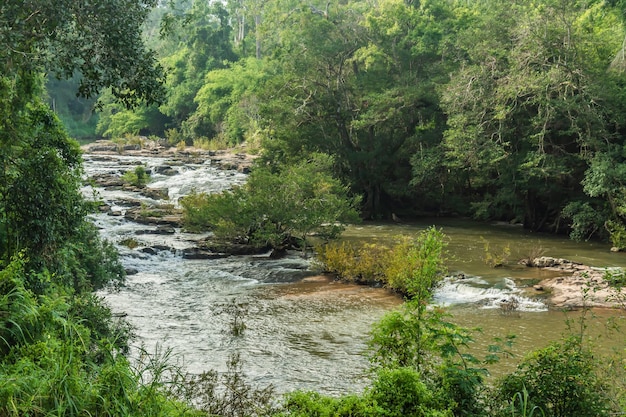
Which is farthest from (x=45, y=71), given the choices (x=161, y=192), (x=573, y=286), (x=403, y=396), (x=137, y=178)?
(x=137, y=178)

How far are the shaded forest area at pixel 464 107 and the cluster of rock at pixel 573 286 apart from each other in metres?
3.57

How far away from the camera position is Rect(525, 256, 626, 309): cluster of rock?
1146cm

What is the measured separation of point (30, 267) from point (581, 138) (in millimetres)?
16001

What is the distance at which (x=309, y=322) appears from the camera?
11.2 meters

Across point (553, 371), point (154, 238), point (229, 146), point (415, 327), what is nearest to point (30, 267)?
point (415, 327)

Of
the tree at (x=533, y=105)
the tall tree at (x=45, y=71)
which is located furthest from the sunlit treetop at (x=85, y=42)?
the tree at (x=533, y=105)

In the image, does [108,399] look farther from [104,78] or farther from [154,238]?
[154,238]

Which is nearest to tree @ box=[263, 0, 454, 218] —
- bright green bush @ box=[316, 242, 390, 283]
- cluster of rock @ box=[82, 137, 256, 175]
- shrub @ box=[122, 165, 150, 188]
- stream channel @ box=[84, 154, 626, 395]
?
stream channel @ box=[84, 154, 626, 395]

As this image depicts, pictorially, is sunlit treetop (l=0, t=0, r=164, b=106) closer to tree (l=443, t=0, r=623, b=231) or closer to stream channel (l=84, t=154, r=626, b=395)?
stream channel (l=84, t=154, r=626, b=395)

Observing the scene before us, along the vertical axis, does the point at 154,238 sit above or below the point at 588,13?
below

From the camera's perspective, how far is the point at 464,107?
66.9 feet

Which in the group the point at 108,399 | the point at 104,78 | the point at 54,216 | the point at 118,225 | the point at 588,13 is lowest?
the point at 118,225

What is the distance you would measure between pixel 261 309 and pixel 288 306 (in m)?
0.54

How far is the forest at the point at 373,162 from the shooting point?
5.03 meters
